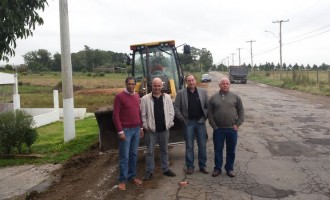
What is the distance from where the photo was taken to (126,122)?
675cm

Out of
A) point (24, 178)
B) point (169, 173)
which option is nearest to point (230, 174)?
point (169, 173)

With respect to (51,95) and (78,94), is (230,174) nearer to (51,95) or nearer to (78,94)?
(78,94)

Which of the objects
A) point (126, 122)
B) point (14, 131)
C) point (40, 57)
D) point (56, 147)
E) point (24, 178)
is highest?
point (40, 57)

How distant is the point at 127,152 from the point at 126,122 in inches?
21.0

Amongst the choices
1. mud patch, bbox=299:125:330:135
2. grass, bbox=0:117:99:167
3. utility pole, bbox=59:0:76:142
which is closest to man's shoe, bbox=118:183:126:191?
grass, bbox=0:117:99:167

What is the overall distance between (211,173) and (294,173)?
1.57 meters

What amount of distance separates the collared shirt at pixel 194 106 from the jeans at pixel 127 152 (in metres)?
1.11

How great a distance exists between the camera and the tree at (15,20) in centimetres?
591

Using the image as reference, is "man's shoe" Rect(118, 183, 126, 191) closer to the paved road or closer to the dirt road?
the dirt road

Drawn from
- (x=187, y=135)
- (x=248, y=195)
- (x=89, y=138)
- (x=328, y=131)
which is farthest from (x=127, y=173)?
(x=328, y=131)

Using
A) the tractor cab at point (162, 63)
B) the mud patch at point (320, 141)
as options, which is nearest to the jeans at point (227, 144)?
the mud patch at point (320, 141)

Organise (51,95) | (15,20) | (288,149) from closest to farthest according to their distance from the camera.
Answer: (15,20), (288,149), (51,95)

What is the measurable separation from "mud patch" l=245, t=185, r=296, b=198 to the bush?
6.50 meters

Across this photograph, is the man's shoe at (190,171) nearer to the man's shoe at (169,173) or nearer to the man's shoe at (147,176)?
the man's shoe at (169,173)
